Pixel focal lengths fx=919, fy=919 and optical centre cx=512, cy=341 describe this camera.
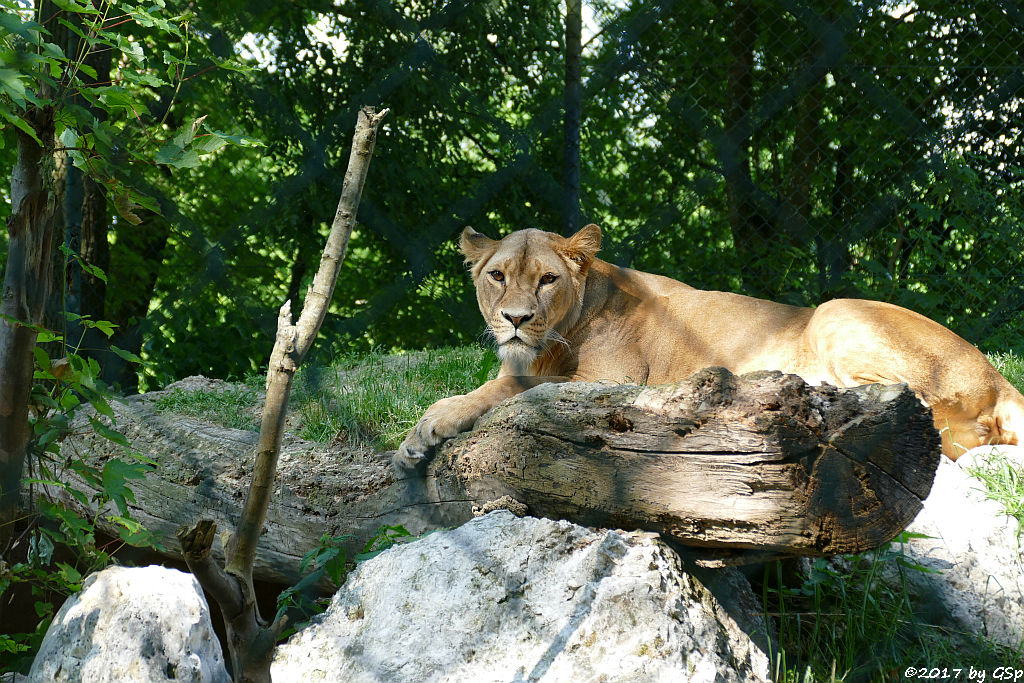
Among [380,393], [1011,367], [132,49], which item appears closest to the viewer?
[132,49]

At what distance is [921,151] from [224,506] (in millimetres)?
4923

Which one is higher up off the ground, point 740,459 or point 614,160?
point 614,160

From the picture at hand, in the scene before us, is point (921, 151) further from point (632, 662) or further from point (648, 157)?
point (632, 662)

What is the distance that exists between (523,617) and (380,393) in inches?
55.9

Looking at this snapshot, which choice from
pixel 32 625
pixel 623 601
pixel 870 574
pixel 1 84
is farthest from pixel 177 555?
pixel 870 574

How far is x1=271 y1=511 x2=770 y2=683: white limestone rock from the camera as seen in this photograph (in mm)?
1945

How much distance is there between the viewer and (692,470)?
76.7 inches

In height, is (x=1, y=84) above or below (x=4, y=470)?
above

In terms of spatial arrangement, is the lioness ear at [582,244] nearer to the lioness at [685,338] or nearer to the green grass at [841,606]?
the lioness at [685,338]

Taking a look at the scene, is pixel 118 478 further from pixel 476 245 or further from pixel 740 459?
pixel 476 245

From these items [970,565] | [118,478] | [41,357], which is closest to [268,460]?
[118,478]

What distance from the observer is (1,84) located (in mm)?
1402

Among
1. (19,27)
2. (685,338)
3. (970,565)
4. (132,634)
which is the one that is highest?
(19,27)

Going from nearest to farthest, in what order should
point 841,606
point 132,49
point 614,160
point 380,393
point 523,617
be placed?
1. point 132,49
2. point 523,617
3. point 841,606
4. point 380,393
5. point 614,160
